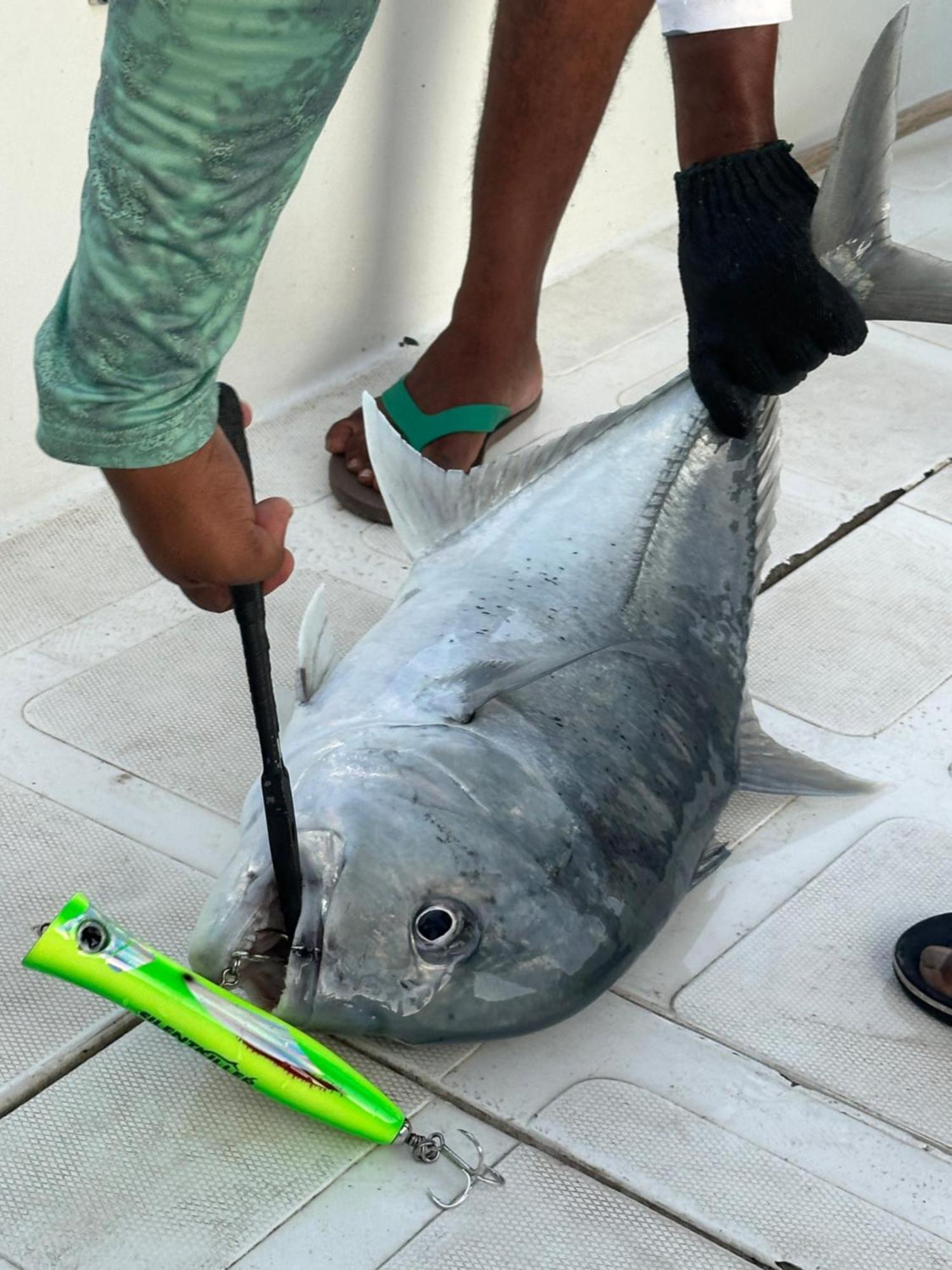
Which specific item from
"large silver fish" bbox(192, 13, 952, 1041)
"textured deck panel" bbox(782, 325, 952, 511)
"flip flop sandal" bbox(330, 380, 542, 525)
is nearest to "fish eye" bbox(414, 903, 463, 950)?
"large silver fish" bbox(192, 13, 952, 1041)

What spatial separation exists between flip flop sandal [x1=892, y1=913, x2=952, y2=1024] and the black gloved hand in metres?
0.77

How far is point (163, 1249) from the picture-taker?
1.57 m

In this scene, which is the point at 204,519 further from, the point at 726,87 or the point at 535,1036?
the point at 726,87

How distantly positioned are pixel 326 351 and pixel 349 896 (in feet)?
6.50

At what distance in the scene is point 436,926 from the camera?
1.66 meters

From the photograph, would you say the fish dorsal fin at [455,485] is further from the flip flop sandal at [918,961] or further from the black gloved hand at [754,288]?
the flip flop sandal at [918,961]

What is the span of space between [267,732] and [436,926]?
0.27 m

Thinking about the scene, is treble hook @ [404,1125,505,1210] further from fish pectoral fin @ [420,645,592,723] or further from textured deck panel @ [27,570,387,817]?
textured deck panel @ [27,570,387,817]

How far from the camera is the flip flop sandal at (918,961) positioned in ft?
Result: 6.34

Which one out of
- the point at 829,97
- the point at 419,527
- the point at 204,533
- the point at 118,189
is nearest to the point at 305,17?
the point at 118,189

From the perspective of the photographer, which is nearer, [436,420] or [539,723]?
[539,723]

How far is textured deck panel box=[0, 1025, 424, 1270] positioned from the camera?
157 cm

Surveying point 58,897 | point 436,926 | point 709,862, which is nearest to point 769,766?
point 709,862

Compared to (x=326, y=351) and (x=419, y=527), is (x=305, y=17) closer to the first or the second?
(x=419, y=527)
